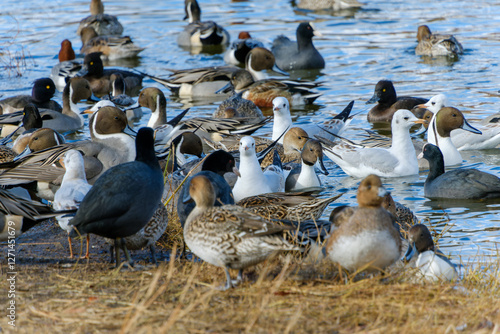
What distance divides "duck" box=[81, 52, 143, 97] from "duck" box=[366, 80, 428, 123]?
501cm

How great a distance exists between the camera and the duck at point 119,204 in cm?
509

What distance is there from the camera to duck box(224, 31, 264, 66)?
1633 cm

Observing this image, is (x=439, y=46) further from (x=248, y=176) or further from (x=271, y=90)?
(x=248, y=176)

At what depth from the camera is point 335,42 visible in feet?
57.6

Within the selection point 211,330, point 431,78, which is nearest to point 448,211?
point 211,330

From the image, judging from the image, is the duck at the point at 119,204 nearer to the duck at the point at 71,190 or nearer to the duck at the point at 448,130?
the duck at the point at 71,190

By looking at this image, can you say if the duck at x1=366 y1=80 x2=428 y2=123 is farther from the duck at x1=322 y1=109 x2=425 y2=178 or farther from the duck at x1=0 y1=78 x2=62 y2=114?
the duck at x1=0 y1=78 x2=62 y2=114

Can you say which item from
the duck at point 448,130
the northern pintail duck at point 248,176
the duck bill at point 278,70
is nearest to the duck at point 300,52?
the duck bill at point 278,70

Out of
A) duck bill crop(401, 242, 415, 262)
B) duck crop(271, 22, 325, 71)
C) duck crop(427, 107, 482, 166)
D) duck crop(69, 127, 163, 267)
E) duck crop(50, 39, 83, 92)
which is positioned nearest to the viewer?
duck crop(69, 127, 163, 267)

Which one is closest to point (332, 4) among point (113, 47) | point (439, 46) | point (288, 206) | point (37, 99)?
point (439, 46)

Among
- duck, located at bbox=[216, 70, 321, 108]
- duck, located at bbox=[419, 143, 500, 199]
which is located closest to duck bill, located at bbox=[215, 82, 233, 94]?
duck, located at bbox=[216, 70, 321, 108]

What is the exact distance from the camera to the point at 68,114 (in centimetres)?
1236

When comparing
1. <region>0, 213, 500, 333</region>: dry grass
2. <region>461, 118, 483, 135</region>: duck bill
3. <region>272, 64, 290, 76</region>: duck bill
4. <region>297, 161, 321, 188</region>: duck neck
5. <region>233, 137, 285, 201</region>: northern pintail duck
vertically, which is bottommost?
<region>297, 161, 321, 188</region>: duck neck

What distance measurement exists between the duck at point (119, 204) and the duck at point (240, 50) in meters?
11.3
